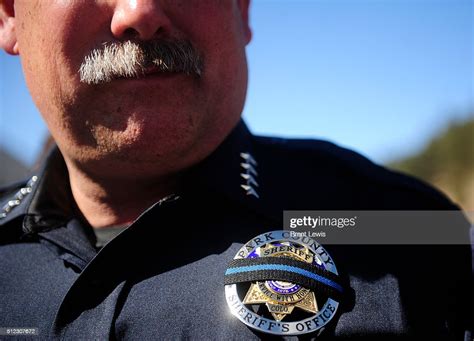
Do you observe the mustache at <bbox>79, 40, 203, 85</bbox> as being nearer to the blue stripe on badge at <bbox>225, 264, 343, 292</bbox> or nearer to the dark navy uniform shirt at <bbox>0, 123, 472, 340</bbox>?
the dark navy uniform shirt at <bbox>0, 123, 472, 340</bbox>

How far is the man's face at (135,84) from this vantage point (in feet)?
3.54

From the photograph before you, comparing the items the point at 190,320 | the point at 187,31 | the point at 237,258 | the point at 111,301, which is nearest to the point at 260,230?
the point at 237,258

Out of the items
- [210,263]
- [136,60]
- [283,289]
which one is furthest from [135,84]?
[283,289]

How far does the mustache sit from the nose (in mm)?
20

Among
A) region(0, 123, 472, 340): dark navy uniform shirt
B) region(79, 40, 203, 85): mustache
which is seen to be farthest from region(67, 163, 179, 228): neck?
region(79, 40, 203, 85): mustache

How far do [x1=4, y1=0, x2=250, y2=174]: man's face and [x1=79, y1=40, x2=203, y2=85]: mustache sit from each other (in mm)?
12

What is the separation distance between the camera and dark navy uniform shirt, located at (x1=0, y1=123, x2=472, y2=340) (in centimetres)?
103

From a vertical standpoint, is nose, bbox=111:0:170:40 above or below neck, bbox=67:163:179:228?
above

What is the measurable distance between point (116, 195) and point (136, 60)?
42 centimetres

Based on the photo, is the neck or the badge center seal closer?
the badge center seal

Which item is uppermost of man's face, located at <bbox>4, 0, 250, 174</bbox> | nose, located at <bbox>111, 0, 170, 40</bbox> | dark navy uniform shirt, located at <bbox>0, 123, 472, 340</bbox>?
nose, located at <bbox>111, 0, 170, 40</bbox>

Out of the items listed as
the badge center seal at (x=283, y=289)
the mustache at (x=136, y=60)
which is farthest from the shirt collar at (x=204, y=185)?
the mustache at (x=136, y=60)

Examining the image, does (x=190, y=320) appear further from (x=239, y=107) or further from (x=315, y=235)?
(x=239, y=107)

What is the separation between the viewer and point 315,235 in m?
1.14
